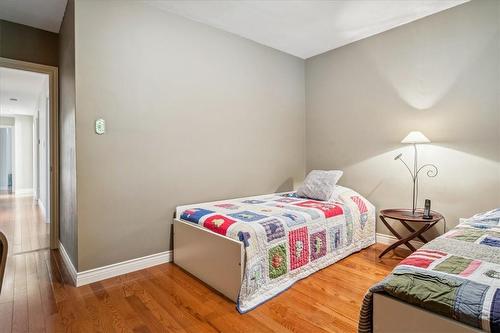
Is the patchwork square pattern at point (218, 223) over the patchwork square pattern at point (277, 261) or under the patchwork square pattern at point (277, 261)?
over

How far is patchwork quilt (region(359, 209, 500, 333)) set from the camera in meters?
0.99

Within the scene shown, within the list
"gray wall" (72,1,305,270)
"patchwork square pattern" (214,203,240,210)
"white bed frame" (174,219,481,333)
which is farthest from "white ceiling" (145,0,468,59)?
"white bed frame" (174,219,481,333)

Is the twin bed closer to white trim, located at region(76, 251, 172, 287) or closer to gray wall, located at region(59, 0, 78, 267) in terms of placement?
white trim, located at region(76, 251, 172, 287)

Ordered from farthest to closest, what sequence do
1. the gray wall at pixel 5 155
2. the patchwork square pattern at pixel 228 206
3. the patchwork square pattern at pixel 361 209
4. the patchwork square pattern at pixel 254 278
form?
the gray wall at pixel 5 155, the patchwork square pattern at pixel 361 209, the patchwork square pattern at pixel 228 206, the patchwork square pattern at pixel 254 278

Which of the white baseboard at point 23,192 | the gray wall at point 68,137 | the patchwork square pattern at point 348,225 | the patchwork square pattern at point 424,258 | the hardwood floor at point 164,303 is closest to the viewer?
the patchwork square pattern at point 424,258

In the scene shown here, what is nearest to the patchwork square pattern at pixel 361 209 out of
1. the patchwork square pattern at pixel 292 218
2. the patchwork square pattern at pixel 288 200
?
the patchwork square pattern at pixel 288 200

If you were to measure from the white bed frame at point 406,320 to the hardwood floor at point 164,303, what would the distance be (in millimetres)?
643

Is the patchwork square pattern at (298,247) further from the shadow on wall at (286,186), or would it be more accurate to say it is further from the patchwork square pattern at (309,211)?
the shadow on wall at (286,186)

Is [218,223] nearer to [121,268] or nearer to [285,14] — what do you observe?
[121,268]

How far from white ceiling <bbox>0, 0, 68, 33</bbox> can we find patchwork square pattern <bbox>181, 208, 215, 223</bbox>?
2.32 meters

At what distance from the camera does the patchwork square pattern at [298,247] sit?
2344mm

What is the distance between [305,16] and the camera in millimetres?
2969

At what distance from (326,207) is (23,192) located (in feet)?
29.9

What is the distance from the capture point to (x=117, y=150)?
8.25 feet
